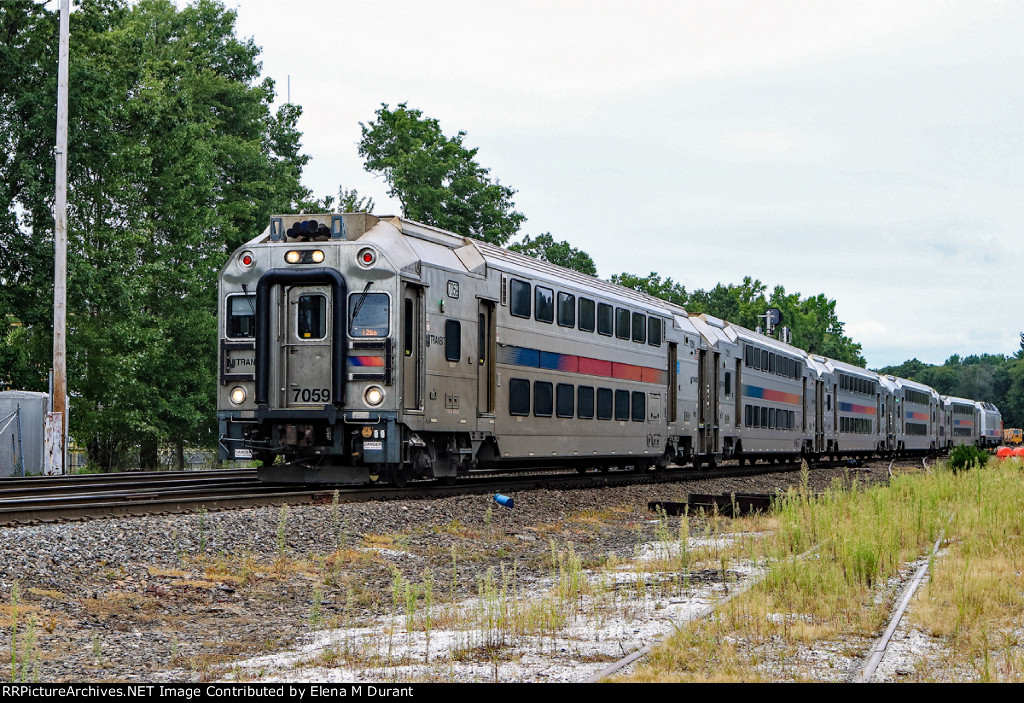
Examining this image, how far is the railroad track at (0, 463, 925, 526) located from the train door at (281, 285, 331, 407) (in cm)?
147

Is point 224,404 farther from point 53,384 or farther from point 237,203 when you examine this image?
point 237,203

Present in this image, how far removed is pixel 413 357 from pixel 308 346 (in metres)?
1.59

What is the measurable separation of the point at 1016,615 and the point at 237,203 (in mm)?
37260

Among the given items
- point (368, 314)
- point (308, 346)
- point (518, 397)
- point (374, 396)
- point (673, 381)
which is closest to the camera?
point (374, 396)

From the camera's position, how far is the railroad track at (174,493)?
12.3 meters

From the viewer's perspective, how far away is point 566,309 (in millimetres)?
20906

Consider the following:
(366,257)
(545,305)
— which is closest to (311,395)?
(366,257)

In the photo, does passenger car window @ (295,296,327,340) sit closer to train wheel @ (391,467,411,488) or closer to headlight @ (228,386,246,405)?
headlight @ (228,386,246,405)

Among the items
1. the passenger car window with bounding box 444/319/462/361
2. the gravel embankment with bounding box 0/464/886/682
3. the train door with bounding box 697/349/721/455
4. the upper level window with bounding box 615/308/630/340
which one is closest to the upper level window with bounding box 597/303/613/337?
the upper level window with bounding box 615/308/630/340

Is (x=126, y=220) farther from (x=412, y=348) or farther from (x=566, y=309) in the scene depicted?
Answer: (x=412, y=348)

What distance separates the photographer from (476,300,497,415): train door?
17.7 metres

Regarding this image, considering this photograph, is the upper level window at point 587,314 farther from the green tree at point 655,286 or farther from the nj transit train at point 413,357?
the green tree at point 655,286

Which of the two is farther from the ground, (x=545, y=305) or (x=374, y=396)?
(x=545, y=305)
